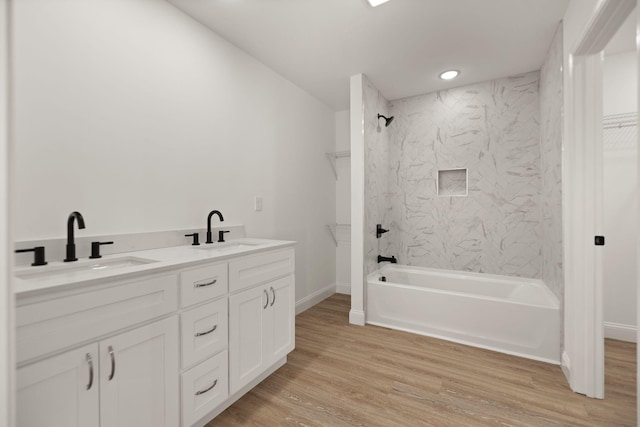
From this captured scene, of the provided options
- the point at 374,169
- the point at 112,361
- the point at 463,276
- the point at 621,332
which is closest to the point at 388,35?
the point at 374,169

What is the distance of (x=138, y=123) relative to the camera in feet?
5.45

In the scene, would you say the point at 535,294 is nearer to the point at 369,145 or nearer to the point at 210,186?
the point at 369,145

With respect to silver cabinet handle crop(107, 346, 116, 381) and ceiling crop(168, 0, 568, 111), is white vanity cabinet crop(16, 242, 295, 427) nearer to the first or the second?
silver cabinet handle crop(107, 346, 116, 381)

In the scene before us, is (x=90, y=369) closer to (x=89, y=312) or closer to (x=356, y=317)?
(x=89, y=312)

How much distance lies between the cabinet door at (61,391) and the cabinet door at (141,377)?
0.11ft

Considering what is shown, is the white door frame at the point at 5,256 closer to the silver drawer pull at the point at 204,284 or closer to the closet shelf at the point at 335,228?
the silver drawer pull at the point at 204,284

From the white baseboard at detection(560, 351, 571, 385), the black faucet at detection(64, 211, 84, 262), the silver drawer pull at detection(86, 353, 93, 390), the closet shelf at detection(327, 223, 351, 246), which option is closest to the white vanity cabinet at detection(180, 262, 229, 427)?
the silver drawer pull at detection(86, 353, 93, 390)

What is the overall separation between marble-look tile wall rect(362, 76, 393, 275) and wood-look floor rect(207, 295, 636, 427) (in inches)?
38.6

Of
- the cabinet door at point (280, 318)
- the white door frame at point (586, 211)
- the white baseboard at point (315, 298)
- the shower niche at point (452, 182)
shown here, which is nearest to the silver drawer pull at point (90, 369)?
the cabinet door at point (280, 318)

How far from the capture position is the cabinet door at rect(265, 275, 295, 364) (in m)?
1.83

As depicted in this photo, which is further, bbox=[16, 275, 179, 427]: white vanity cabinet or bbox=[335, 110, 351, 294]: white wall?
bbox=[335, 110, 351, 294]: white wall

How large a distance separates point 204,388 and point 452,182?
3.09 metres

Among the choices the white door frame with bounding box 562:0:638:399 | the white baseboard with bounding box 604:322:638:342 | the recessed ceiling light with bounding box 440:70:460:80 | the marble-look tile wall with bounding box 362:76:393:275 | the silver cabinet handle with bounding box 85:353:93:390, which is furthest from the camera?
the marble-look tile wall with bounding box 362:76:393:275

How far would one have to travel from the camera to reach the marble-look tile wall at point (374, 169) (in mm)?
2902
